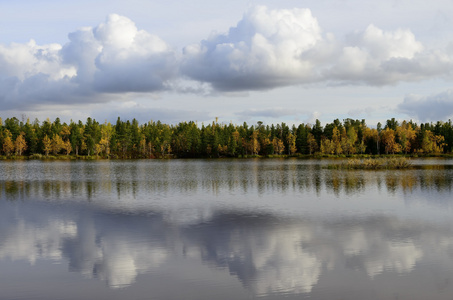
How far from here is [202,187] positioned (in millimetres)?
46406

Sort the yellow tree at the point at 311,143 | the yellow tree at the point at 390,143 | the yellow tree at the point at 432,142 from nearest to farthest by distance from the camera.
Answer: the yellow tree at the point at 432,142 → the yellow tree at the point at 390,143 → the yellow tree at the point at 311,143

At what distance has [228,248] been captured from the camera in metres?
18.7

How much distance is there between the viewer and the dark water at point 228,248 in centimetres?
1372

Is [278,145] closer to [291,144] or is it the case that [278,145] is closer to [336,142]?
[291,144]

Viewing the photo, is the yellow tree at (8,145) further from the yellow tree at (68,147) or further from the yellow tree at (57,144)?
the yellow tree at (68,147)

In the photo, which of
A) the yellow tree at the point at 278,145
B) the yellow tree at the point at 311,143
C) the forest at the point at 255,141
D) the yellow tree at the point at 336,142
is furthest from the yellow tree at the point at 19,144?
the yellow tree at the point at 336,142

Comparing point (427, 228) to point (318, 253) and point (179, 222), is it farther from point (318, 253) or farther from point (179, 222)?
point (179, 222)

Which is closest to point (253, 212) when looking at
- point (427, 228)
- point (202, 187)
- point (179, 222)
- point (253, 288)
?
point (179, 222)

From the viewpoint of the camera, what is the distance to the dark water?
13719mm

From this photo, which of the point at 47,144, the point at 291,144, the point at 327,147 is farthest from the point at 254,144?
the point at 47,144

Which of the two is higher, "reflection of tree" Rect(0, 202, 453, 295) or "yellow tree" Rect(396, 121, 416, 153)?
"yellow tree" Rect(396, 121, 416, 153)

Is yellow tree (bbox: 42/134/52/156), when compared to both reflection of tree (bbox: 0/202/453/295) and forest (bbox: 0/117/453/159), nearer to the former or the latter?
forest (bbox: 0/117/453/159)

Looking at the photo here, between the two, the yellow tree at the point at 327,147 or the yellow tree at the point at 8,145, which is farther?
the yellow tree at the point at 8,145

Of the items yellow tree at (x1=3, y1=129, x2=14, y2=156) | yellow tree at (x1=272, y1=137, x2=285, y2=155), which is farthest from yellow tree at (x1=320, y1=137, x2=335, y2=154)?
yellow tree at (x1=3, y1=129, x2=14, y2=156)
